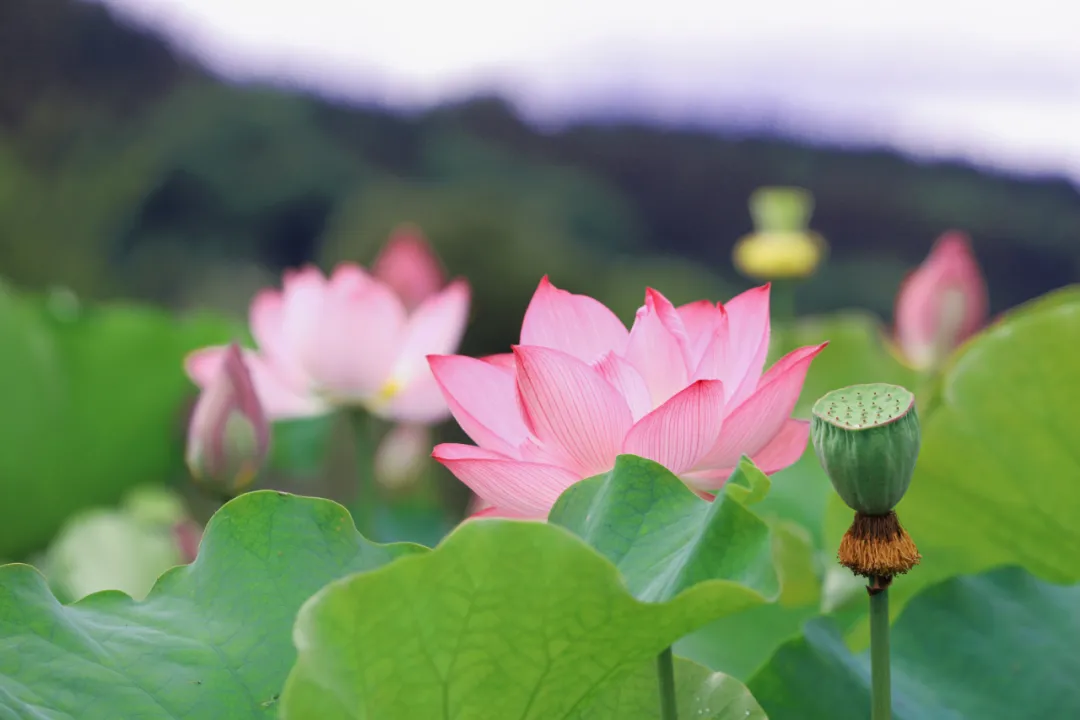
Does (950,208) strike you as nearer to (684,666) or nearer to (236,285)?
(236,285)

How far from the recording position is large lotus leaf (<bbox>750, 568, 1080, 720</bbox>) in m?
0.38

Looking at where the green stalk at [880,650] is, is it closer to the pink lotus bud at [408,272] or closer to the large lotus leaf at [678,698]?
the large lotus leaf at [678,698]

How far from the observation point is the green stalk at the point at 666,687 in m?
0.29

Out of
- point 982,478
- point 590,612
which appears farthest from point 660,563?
point 982,478

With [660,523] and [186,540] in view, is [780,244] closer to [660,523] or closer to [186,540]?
[186,540]

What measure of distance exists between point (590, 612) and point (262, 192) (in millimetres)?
11724

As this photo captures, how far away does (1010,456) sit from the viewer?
1.59ft

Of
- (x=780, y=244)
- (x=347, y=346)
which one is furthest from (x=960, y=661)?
(x=780, y=244)

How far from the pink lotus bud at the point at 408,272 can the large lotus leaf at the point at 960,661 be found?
586 mm

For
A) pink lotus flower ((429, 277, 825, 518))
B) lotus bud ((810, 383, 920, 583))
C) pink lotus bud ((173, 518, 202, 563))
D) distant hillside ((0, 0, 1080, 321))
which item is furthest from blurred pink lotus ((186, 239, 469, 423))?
distant hillside ((0, 0, 1080, 321))

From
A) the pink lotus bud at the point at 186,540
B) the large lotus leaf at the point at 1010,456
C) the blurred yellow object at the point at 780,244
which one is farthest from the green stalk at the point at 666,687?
the blurred yellow object at the point at 780,244

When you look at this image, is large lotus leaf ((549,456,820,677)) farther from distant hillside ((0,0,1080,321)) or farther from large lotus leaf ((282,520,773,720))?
distant hillside ((0,0,1080,321))

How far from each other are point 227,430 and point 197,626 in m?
0.24

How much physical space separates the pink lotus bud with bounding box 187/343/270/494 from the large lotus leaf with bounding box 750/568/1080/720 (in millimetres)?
302
